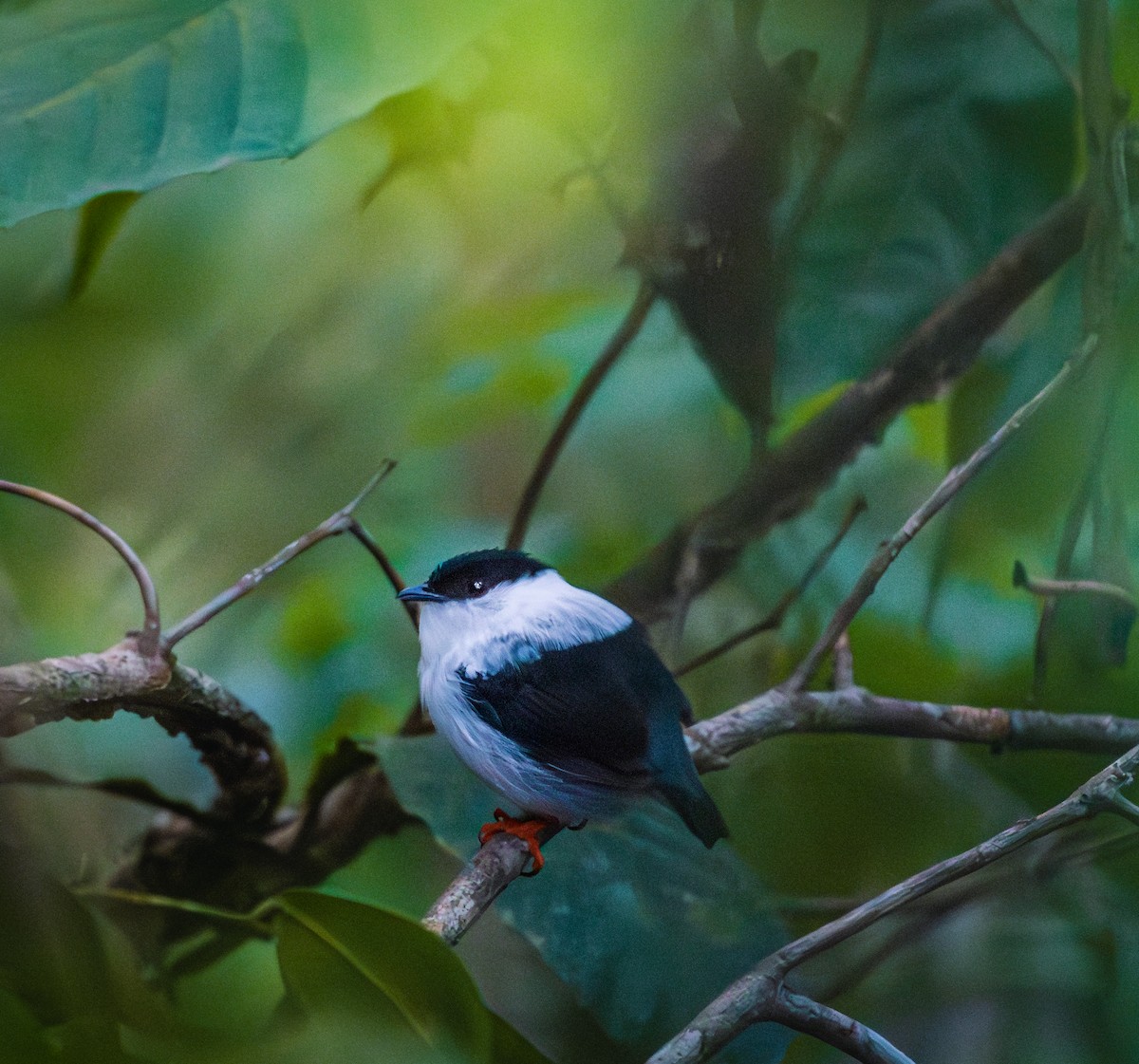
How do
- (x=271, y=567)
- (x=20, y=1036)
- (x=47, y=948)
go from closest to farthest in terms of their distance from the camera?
(x=20, y=1036) < (x=47, y=948) < (x=271, y=567)

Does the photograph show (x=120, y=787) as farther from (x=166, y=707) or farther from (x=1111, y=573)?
(x=1111, y=573)

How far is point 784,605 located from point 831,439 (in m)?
0.18

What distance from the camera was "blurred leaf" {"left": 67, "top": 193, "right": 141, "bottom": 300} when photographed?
1.01 m

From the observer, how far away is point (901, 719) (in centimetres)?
106

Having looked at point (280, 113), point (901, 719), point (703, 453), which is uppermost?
point (280, 113)

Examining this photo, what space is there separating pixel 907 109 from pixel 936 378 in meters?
0.28

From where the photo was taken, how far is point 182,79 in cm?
96

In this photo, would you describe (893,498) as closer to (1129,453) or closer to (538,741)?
(1129,453)

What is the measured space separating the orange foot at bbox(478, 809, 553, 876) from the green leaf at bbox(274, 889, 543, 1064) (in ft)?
0.56

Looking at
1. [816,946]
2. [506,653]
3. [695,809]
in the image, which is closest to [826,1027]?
[816,946]

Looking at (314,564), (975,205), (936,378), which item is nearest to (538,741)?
(314,564)

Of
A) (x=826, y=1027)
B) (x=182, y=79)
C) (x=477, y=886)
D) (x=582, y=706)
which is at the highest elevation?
(x=182, y=79)

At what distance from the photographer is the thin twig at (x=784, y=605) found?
1.12m

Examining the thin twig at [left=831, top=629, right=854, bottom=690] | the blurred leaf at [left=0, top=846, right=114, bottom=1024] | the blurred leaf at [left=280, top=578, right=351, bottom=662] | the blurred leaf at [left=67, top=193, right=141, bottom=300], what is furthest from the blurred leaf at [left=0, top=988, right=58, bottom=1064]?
the thin twig at [left=831, top=629, right=854, bottom=690]
